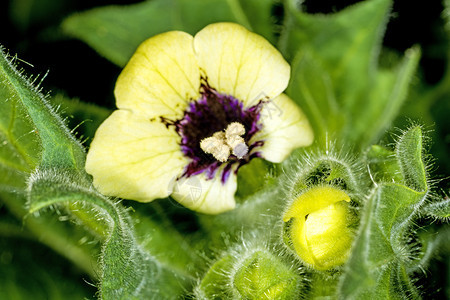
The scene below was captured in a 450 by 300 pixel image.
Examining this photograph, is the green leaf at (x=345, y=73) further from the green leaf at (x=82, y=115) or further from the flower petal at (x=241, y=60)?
the green leaf at (x=82, y=115)

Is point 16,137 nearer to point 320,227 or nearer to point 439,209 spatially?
point 320,227

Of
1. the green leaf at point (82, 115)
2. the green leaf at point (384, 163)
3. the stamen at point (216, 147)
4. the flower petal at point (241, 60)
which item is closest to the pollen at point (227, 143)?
the stamen at point (216, 147)

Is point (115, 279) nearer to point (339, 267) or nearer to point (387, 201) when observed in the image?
point (339, 267)

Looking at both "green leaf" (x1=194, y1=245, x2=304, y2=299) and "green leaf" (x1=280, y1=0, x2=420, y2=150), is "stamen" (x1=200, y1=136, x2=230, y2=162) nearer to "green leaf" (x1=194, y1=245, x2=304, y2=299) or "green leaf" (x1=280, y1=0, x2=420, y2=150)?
"green leaf" (x1=194, y1=245, x2=304, y2=299)

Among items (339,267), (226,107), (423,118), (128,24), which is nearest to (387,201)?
(339,267)

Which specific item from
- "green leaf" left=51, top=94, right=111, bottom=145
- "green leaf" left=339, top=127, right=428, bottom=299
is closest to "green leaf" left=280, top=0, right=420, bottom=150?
"green leaf" left=339, top=127, right=428, bottom=299

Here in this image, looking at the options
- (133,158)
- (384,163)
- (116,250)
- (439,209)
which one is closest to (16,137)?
(133,158)
